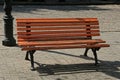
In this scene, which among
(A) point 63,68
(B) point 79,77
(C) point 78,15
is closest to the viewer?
(B) point 79,77

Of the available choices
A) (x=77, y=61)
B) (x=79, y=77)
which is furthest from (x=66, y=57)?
(x=79, y=77)

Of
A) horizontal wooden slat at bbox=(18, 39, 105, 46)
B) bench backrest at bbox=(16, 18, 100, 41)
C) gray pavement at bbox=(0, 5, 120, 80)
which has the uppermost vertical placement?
bench backrest at bbox=(16, 18, 100, 41)

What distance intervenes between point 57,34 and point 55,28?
0.14 m

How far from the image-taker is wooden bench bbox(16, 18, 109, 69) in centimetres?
822

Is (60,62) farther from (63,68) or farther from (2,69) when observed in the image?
(2,69)

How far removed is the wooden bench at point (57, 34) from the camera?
8.22 meters

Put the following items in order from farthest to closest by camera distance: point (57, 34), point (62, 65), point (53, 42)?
point (57, 34) < point (62, 65) < point (53, 42)

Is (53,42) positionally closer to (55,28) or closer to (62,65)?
(55,28)

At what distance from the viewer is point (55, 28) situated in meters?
8.71

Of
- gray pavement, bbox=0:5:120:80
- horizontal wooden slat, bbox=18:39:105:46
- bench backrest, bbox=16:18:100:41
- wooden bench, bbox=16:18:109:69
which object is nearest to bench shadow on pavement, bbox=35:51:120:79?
gray pavement, bbox=0:5:120:80

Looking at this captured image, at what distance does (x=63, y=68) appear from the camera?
27.4ft

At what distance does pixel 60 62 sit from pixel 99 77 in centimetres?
138

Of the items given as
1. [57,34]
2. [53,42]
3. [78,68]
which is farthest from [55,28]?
[78,68]

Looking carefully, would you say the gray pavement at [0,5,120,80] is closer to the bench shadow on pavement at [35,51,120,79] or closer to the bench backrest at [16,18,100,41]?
the bench shadow on pavement at [35,51,120,79]
